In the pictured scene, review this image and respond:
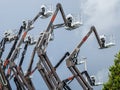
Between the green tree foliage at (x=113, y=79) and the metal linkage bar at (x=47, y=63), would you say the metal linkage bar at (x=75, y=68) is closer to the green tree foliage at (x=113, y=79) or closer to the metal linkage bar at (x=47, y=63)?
the metal linkage bar at (x=47, y=63)

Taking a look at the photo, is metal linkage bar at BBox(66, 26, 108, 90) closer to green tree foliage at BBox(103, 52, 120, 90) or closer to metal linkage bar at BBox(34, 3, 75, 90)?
metal linkage bar at BBox(34, 3, 75, 90)

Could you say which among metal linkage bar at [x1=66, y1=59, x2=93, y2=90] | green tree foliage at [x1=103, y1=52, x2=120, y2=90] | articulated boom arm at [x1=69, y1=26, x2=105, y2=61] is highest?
articulated boom arm at [x1=69, y1=26, x2=105, y2=61]

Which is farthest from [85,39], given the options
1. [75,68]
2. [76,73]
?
[76,73]

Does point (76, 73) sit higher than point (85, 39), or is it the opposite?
point (85, 39)

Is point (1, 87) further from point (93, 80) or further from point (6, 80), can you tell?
point (93, 80)

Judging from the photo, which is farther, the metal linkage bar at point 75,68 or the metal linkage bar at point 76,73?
the metal linkage bar at point 76,73

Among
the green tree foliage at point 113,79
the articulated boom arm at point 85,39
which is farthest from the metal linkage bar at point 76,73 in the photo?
the green tree foliage at point 113,79

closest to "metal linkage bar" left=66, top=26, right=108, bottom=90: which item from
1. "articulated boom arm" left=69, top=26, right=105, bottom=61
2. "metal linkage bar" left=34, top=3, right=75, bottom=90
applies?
"articulated boom arm" left=69, top=26, right=105, bottom=61

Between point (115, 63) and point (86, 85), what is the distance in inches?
240

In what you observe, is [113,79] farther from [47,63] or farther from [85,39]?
[47,63]

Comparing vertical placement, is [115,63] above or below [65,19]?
below

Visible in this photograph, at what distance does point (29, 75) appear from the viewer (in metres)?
63.4

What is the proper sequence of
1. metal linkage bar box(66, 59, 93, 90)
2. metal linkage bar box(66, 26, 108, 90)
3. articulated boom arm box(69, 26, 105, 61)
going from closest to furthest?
metal linkage bar box(66, 26, 108, 90) < metal linkage bar box(66, 59, 93, 90) < articulated boom arm box(69, 26, 105, 61)

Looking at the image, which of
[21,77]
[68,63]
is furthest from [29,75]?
[68,63]
